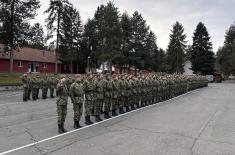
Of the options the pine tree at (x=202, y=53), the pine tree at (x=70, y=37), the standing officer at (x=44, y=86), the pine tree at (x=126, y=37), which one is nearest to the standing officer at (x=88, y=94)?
the standing officer at (x=44, y=86)

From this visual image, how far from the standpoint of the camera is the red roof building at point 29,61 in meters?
53.2

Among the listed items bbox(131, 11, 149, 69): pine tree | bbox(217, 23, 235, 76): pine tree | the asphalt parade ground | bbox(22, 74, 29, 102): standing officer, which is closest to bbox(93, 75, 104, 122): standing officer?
the asphalt parade ground

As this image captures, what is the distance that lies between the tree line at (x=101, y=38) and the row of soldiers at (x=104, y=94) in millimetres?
26582

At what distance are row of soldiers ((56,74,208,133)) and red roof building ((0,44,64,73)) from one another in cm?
3630

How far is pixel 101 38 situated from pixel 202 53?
33.2 meters

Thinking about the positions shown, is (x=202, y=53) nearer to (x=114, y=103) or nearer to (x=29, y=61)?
(x=29, y=61)

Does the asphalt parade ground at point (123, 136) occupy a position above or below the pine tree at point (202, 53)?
below

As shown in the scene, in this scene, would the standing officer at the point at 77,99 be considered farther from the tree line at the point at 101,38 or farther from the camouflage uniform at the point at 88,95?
the tree line at the point at 101,38

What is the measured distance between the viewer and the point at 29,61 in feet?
190

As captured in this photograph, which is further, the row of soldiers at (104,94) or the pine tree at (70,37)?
the pine tree at (70,37)

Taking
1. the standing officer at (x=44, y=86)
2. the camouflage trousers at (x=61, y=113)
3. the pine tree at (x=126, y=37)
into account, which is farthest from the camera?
the pine tree at (x=126, y=37)

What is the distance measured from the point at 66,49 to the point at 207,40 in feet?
146

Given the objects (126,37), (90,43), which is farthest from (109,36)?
(90,43)

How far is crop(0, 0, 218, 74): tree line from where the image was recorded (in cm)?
4353
